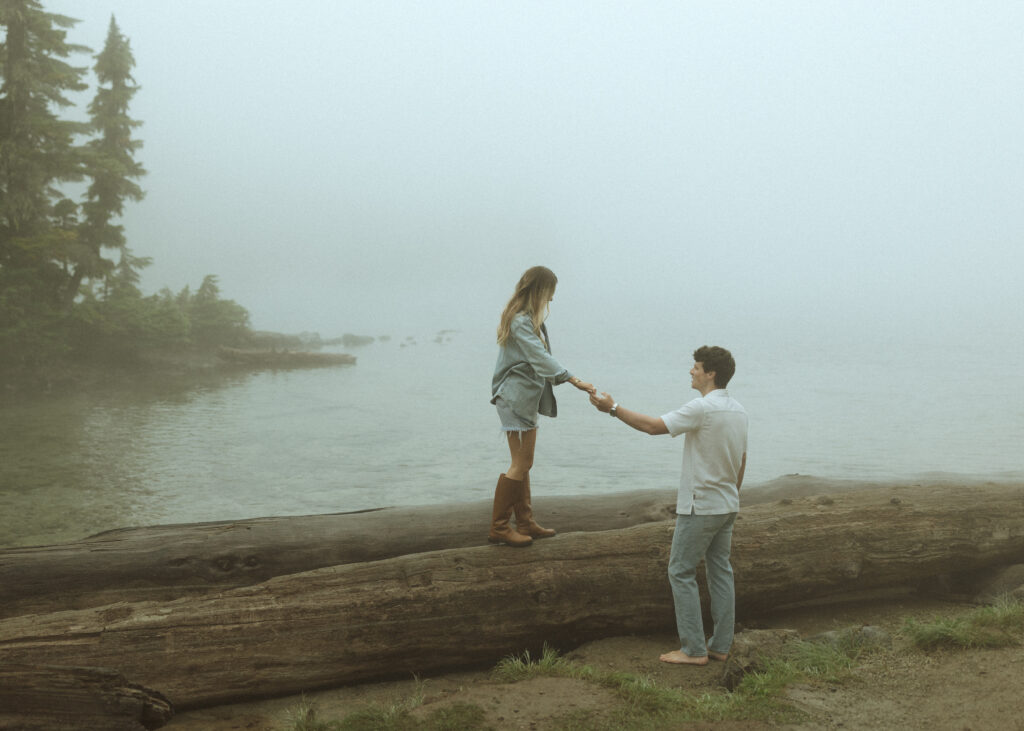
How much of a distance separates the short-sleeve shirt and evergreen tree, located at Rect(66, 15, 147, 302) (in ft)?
122

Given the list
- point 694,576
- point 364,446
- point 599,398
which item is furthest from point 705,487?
point 364,446

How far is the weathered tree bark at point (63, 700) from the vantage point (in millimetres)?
4391

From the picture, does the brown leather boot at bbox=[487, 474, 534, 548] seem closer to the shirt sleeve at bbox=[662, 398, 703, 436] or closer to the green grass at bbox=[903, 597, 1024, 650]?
the shirt sleeve at bbox=[662, 398, 703, 436]


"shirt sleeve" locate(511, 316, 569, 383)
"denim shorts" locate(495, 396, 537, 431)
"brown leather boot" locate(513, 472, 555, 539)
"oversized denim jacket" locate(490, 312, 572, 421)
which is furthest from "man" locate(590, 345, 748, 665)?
"brown leather boot" locate(513, 472, 555, 539)

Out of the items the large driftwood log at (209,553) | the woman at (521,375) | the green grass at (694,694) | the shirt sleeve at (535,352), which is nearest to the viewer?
the green grass at (694,694)

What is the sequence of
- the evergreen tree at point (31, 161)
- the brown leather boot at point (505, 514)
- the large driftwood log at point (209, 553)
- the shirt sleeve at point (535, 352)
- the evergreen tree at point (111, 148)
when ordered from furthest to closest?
the evergreen tree at point (111, 148) → the evergreen tree at point (31, 161) → the large driftwood log at point (209, 553) → the brown leather boot at point (505, 514) → the shirt sleeve at point (535, 352)

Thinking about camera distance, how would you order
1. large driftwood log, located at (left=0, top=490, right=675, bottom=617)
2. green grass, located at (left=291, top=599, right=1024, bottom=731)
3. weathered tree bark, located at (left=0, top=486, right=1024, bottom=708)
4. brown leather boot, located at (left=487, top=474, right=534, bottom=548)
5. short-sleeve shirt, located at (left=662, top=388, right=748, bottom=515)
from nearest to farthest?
green grass, located at (left=291, top=599, right=1024, bottom=731) < weathered tree bark, located at (left=0, top=486, right=1024, bottom=708) < short-sleeve shirt, located at (left=662, top=388, right=748, bottom=515) < brown leather boot, located at (left=487, top=474, right=534, bottom=548) < large driftwood log, located at (left=0, top=490, right=675, bottom=617)

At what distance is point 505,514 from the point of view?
5.96 m

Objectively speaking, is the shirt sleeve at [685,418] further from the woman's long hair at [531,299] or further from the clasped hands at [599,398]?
the woman's long hair at [531,299]

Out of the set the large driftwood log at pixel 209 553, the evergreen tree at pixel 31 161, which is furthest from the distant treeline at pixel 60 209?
the large driftwood log at pixel 209 553

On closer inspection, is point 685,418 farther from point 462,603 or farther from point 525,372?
point 462,603

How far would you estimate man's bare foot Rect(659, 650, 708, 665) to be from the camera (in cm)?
552

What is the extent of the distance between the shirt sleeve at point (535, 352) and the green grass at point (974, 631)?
3.29 metres

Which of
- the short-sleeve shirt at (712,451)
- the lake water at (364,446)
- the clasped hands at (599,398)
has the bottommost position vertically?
the lake water at (364,446)
